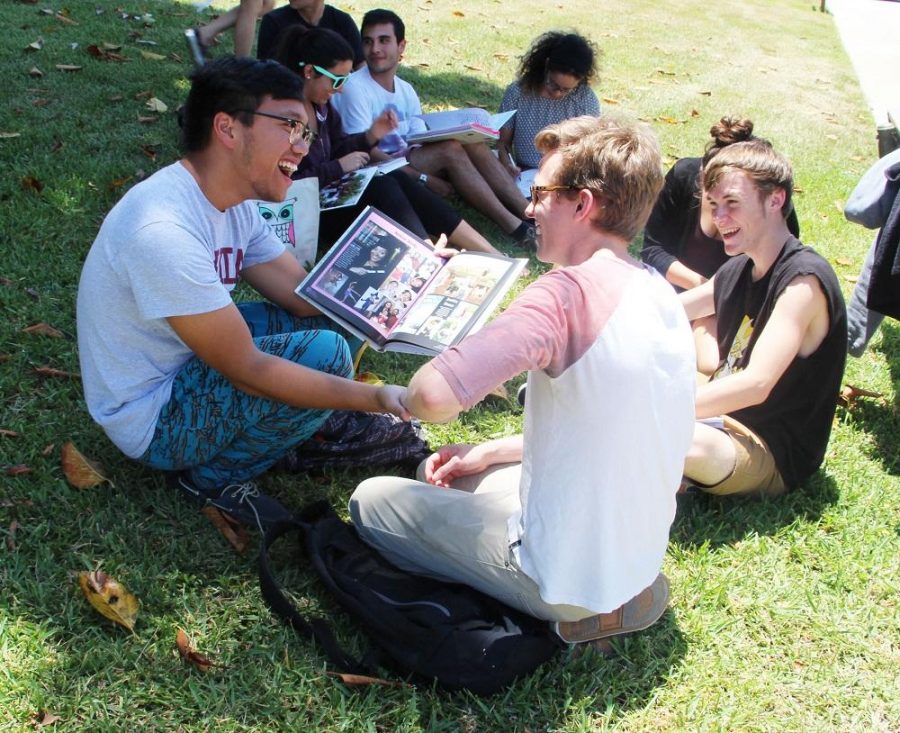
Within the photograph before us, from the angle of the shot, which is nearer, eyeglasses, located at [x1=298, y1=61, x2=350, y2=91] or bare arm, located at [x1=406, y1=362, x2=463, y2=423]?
bare arm, located at [x1=406, y1=362, x2=463, y2=423]

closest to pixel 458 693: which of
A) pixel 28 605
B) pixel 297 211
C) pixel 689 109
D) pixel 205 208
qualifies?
pixel 28 605

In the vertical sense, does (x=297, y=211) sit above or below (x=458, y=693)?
above

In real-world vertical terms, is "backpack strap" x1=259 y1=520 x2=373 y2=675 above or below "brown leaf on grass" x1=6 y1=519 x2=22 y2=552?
above

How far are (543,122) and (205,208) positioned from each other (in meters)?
3.51

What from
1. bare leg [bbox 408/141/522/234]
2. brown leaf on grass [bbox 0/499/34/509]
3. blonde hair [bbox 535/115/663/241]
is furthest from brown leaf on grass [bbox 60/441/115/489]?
bare leg [bbox 408/141/522/234]

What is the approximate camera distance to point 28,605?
2.43 meters

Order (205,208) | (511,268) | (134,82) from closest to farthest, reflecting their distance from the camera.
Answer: (205,208), (511,268), (134,82)

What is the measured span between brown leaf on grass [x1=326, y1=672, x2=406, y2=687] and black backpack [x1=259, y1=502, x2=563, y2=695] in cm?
2

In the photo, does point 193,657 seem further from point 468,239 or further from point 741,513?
point 468,239

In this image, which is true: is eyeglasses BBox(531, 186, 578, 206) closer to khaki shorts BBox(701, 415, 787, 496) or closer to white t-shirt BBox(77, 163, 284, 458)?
white t-shirt BBox(77, 163, 284, 458)

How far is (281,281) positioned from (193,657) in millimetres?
1486

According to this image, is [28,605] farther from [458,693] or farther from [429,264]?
[429,264]

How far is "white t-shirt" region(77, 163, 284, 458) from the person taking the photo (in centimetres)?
244

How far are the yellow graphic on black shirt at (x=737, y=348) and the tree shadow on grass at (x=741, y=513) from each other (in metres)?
0.48
